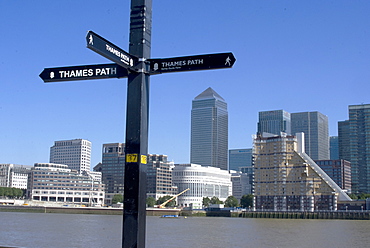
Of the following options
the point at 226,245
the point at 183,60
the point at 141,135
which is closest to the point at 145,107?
the point at 141,135

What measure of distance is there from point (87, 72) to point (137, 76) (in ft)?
4.45

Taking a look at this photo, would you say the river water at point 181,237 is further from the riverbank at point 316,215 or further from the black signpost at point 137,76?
the riverbank at point 316,215

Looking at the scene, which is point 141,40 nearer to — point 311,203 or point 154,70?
point 154,70

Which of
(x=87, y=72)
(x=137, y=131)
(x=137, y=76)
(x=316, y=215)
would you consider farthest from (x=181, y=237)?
(x=316, y=215)

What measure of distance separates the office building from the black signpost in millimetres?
172703

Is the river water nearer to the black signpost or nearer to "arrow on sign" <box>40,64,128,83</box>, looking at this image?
"arrow on sign" <box>40,64,128,83</box>

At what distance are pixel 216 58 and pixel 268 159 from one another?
594 feet

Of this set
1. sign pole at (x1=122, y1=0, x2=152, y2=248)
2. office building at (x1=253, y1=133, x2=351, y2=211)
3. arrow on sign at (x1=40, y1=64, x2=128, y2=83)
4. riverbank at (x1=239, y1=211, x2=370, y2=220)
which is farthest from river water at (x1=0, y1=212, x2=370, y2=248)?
office building at (x1=253, y1=133, x2=351, y2=211)

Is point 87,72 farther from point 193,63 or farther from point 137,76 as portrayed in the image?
point 193,63

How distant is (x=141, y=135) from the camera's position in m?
11.6

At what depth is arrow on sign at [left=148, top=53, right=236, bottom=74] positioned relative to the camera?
11.5m

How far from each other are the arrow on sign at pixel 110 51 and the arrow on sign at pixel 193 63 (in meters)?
0.53

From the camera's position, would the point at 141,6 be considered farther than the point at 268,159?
No

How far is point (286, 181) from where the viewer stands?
18488 cm
